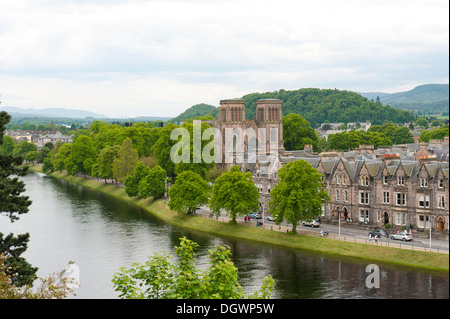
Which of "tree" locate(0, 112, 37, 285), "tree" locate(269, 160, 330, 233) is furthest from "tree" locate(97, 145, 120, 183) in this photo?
"tree" locate(0, 112, 37, 285)

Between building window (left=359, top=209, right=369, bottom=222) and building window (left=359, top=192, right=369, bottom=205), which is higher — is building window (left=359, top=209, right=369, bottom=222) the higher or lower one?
the lower one

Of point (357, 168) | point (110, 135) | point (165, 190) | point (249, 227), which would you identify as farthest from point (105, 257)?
point (110, 135)

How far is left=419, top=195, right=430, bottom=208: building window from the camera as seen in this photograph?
2285 inches

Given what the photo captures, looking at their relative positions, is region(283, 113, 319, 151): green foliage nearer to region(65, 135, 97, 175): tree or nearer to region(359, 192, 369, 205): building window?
region(65, 135, 97, 175): tree

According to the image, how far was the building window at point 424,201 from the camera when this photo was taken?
190ft

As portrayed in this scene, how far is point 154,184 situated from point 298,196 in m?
40.3

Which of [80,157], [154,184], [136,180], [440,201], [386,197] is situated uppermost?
[80,157]

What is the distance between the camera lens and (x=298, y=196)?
65.0 m

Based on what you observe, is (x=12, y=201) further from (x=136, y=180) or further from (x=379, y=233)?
(x=136, y=180)

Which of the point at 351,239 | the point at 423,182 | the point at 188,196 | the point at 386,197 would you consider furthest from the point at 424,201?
the point at 188,196

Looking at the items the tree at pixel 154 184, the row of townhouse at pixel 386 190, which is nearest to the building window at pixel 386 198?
the row of townhouse at pixel 386 190

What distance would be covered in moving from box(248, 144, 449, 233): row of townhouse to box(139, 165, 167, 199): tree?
25.4m

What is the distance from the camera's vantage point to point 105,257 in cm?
6019
